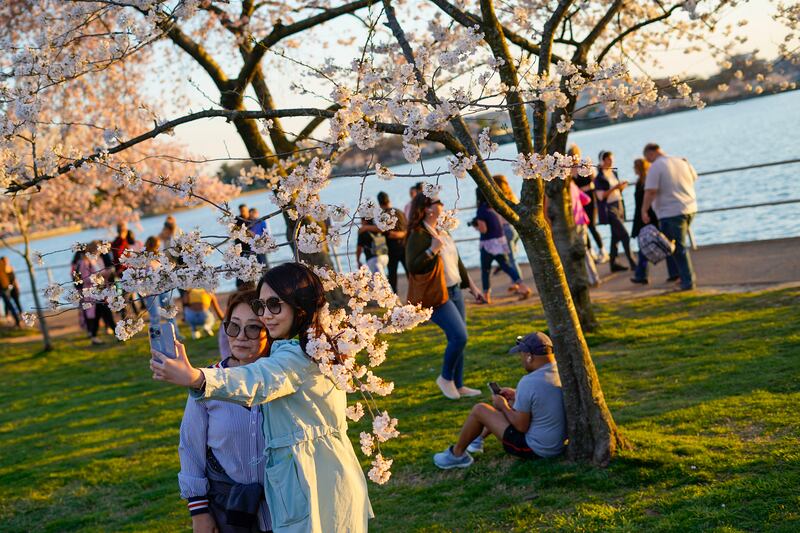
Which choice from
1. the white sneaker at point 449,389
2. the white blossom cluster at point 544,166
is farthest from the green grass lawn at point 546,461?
the white blossom cluster at point 544,166

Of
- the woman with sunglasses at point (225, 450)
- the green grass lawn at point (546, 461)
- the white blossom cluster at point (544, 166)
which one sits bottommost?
the green grass lawn at point (546, 461)

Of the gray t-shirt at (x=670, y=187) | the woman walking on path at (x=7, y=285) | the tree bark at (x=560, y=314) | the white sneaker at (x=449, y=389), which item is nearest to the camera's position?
the tree bark at (x=560, y=314)

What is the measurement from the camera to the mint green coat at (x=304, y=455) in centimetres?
337

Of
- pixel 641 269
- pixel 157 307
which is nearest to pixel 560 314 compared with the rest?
pixel 157 307

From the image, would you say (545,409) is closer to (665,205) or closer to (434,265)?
(434,265)

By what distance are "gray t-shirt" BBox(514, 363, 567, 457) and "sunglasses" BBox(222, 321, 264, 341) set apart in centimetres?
268

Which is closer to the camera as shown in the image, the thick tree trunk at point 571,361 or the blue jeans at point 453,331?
the thick tree trunk at point 571,361

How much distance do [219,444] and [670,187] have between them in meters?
8.66

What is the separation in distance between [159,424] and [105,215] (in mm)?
15245

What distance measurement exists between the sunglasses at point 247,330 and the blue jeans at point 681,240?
844 centimetres

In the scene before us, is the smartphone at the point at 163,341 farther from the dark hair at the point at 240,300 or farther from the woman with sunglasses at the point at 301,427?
the dark hair at the point at 240,300

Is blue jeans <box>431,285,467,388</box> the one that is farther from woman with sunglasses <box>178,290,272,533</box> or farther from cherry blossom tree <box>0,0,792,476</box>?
woman with sunglasses <box>178,290,272,533</box>

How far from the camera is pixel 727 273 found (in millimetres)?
12125

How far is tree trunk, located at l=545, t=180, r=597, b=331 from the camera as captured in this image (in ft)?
30.5
